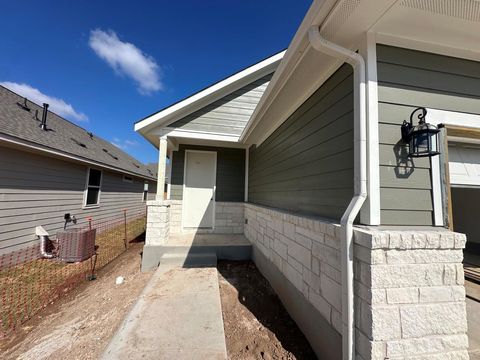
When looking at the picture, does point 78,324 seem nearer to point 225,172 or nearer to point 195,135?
point 195,135

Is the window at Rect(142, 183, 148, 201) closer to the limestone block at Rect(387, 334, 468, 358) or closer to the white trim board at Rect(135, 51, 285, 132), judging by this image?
the white trim board at Rect(135, 51, 285, 132)

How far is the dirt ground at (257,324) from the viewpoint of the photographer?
6.89ft

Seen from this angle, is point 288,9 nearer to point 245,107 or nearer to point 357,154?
point 245,107

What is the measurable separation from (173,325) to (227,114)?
4.57 m

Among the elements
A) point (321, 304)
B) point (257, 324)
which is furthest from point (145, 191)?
point (321, 304)

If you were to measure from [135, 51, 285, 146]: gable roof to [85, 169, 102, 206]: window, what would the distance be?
12.2 ft

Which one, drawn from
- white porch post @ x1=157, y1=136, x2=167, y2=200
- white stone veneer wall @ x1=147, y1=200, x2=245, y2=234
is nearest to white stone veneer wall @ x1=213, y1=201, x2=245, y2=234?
white stone veneer wall @ x1=147, y1=200, x2=245, y2=234

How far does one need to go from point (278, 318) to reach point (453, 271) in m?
1.92

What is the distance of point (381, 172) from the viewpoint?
63.9 inches

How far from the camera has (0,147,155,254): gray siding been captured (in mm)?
4508

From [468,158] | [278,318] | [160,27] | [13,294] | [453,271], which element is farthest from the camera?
[160,27]

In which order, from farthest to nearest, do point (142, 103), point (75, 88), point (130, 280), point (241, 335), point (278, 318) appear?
point (142, 103) < point (75, 88) < point (130, 280) < point (278, 318) < point (241, 335)

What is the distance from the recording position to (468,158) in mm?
2029

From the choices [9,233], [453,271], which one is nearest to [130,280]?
[9,233]
